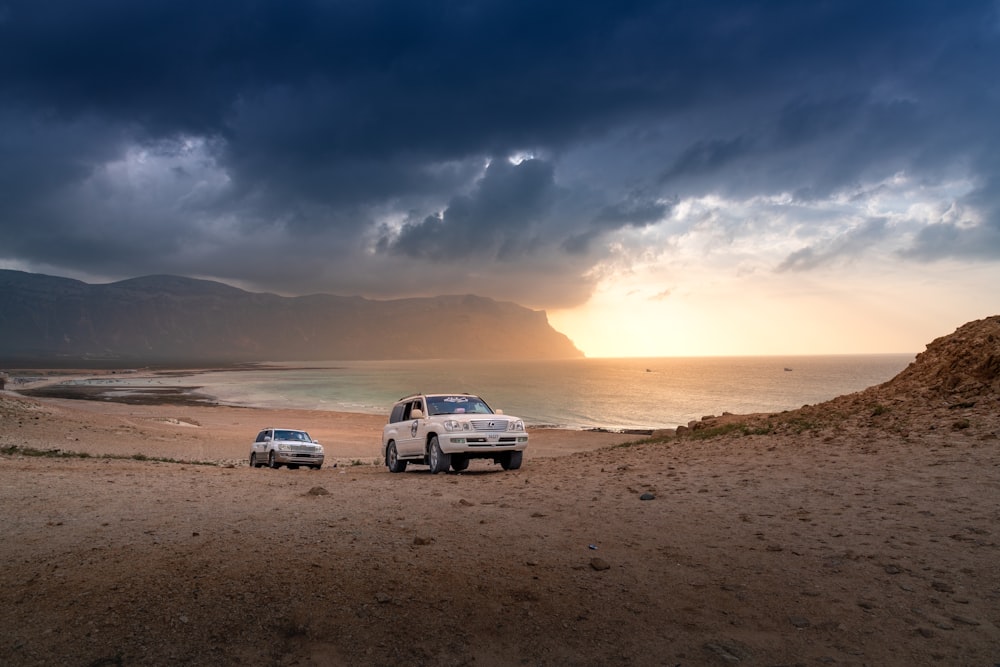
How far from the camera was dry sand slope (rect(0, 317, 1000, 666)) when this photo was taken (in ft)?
14.8

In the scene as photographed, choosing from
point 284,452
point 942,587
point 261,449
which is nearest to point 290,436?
point 261,449

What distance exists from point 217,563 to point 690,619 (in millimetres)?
4370

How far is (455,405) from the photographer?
49.7ft

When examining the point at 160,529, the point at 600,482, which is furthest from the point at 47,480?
the point at 600,482

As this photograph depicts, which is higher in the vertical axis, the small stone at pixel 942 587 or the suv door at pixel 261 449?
the small stone at pixel 942 587

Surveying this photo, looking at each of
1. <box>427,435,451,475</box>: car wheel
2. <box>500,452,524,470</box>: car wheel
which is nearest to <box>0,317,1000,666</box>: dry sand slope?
<box>427,435,451,475</box>: car wheel

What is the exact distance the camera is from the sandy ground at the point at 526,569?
14.8 ft

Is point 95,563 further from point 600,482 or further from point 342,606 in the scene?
point 600,482

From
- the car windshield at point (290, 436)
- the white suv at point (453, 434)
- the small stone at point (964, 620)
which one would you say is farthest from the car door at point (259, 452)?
the small stone at point (964, 620)

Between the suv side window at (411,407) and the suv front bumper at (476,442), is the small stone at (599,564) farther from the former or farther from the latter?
the suv side window at (411,407)

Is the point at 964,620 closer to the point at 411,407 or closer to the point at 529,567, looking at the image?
the point at 529,567

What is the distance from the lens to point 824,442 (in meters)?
13.4

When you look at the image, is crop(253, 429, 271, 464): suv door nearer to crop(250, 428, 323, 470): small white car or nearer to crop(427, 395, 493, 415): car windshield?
crop(250, 428, 323, 470): small white car

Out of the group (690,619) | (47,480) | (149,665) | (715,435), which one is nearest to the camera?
(149,665)
